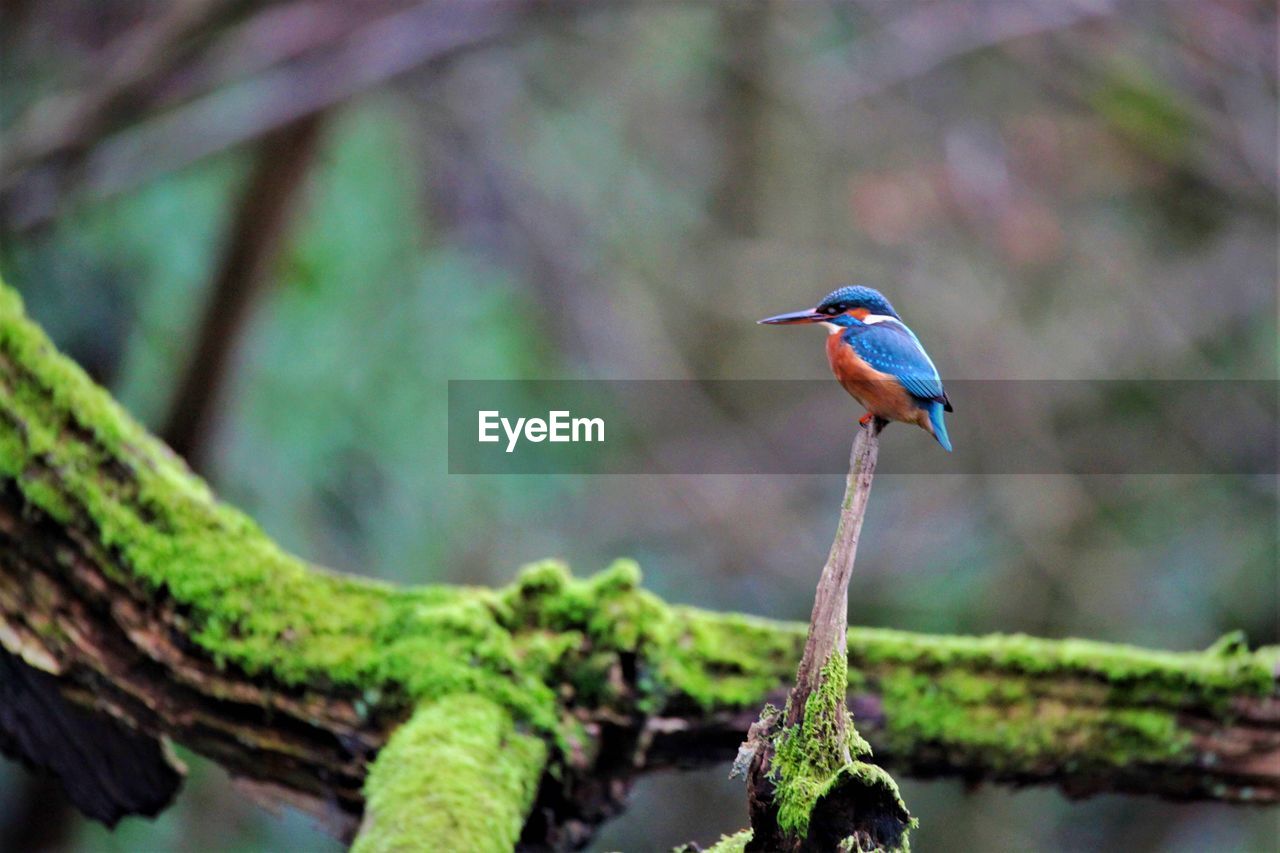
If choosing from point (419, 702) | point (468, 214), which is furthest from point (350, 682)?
point (468, 214)

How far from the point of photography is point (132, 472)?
2.51 metres

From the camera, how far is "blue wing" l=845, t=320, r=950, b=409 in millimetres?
1721

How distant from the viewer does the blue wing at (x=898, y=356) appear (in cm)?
172

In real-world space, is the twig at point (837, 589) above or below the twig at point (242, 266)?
below

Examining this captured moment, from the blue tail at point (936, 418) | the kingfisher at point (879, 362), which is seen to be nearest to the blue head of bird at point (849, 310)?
the kingfisher at point (879, 362)

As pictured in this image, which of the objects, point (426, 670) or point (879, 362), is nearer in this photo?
point (879, 362)

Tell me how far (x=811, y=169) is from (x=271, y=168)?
4.25 metres

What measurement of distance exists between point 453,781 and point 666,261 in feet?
19.3

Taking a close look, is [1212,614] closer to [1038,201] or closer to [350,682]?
[1038,201]

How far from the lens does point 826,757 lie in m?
1.73

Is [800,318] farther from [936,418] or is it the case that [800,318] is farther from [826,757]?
[826,757]

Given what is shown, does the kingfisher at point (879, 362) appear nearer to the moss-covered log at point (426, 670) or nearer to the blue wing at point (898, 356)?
the blue wing at point (898, 356)

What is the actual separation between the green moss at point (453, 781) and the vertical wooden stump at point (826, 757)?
57 centimetres

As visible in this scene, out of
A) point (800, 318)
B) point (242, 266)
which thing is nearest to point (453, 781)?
point (800, 318)
